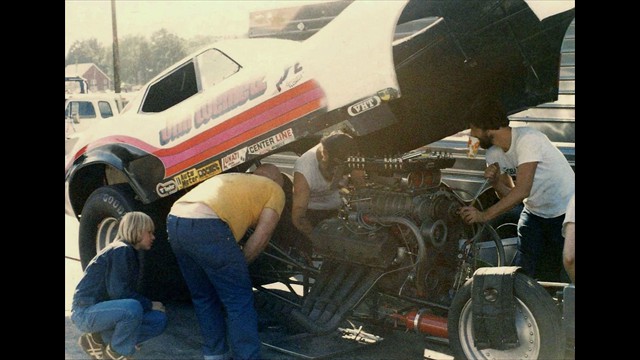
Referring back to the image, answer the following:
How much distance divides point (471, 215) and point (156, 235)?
175cm

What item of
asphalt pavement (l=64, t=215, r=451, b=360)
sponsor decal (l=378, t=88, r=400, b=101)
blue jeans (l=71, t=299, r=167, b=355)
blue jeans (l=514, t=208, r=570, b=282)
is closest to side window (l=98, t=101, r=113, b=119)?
blue jeans (l=71, t=299, r=167, b=355)

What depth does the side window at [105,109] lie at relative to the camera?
4520 mm

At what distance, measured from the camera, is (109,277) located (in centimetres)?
413

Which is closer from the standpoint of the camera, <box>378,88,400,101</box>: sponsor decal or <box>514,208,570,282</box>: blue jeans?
<box>378,88,400,101</box>: sponsor decal

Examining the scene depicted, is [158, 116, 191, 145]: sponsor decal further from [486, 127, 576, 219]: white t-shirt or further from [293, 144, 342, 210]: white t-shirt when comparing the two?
[486, 127, 576, 219]: white t-shirt

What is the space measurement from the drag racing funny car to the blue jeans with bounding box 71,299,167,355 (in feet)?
1.28

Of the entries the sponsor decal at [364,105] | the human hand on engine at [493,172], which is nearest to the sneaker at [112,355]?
the sponsor decal at [364,105]

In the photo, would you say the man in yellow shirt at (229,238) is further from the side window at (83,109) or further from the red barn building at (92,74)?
the side window at (83,109)

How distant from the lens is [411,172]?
417cm

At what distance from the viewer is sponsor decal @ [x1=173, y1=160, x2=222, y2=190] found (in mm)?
4201
